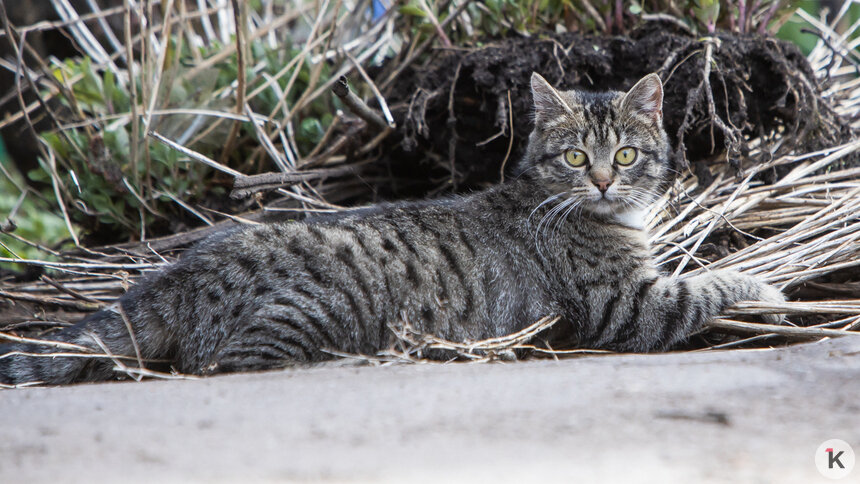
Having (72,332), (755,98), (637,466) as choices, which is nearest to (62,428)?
(72,332)

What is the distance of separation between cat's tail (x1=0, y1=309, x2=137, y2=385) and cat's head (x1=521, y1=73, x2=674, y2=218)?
1907 millimetres

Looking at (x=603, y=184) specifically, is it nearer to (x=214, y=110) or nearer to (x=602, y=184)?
(x=602, y=184)

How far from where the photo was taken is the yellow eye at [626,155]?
315cm

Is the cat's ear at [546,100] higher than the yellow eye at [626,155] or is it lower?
higher

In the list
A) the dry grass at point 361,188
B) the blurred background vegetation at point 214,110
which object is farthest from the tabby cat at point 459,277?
the blurred background vegetation at point 214,110

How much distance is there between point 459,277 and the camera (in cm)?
300

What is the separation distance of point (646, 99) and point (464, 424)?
6.60 feet

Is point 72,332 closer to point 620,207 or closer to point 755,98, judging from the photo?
point 620,207

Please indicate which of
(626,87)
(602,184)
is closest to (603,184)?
(602,184)

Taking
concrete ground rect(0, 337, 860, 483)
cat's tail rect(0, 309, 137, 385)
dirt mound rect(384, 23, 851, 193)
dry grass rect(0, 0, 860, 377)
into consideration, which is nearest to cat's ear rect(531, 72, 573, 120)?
dirt mound rect(384, 23, 851, 193)

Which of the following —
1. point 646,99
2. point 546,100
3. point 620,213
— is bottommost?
point 620,213

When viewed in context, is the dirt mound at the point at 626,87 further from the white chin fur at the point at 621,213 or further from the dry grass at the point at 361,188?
the white chin fur at the point at 621,213

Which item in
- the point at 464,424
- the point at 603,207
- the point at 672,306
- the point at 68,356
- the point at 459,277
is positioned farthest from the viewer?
the point at 603,207

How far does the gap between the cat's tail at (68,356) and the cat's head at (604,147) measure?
6.26ft
